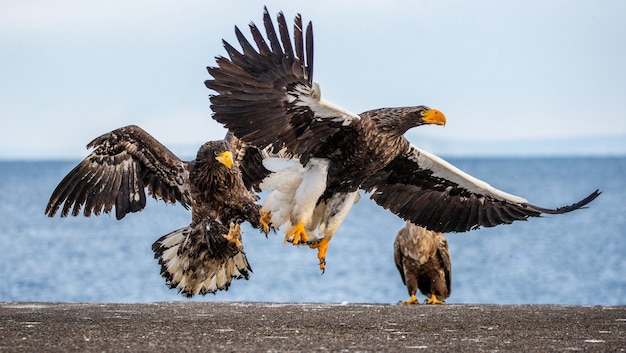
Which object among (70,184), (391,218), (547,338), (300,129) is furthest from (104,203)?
(391,218)

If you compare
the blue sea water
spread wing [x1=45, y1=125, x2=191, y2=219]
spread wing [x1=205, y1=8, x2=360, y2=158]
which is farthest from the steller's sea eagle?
the blue sea water

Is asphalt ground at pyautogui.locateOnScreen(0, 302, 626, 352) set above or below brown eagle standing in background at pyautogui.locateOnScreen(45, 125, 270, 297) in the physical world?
below

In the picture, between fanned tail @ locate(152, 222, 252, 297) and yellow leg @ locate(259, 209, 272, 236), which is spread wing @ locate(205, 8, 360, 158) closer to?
yellow leg @ locate(259, 209, 272, 236)

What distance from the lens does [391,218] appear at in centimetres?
7975

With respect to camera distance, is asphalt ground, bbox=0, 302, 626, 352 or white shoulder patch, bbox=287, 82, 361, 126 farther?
white shoulder patch, bbox=287, 82, 361, 126

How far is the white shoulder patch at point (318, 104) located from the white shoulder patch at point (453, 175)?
1.18m

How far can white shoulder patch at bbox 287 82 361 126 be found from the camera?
9.32 metres

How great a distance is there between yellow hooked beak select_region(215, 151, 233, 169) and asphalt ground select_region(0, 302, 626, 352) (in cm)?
123

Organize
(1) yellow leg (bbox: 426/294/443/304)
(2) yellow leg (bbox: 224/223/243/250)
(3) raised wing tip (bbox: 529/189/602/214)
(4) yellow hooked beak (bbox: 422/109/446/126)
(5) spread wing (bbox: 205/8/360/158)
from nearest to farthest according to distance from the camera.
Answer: (5) spread wing (bbox: 205/8/360/158) < (4) yellow hooked beak (bbox: 422/109/446/126) < (3) raised wing tip (bbox: 529/189/602/214) < (2) yellow leg (bbox: 224/223/243/250) < (1) yellow leg (bbox: 426/294/443/304)

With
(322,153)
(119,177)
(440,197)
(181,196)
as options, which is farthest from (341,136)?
(119,177)

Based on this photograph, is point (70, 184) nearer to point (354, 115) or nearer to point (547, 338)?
point (354, 115)

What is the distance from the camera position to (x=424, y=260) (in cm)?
1431

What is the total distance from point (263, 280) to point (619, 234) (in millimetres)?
25095

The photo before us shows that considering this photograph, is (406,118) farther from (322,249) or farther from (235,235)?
(235,235)
